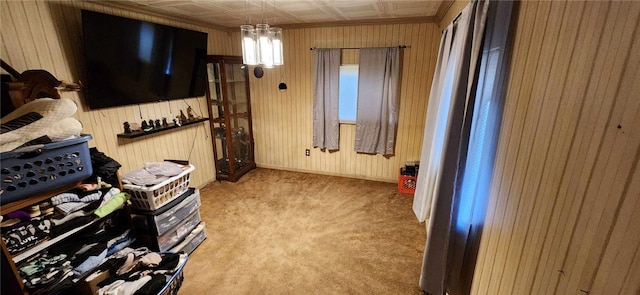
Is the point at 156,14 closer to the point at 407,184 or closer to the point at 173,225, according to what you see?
the point at 173,225

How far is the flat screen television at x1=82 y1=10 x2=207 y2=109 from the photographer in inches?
89.3

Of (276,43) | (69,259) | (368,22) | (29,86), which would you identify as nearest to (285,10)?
(276,43)

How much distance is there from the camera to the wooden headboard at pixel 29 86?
64.4 inches

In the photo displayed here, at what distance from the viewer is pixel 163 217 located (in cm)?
222

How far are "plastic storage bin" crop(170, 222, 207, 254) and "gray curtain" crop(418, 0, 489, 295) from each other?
6.67ft

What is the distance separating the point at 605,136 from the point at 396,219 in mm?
2625

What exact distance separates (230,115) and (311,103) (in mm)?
1242

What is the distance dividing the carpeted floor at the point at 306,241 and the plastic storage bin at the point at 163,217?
391 millimetres

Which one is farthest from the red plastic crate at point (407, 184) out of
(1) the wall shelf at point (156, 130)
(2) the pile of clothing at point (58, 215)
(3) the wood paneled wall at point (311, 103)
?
(2) the pile of clothing at point (58, 215)

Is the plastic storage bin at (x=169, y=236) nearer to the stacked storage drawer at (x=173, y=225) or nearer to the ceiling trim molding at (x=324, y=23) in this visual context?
the stacked storage drawer at (x=173, y=225)

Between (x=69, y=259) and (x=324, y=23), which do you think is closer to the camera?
(x=69, y=259)

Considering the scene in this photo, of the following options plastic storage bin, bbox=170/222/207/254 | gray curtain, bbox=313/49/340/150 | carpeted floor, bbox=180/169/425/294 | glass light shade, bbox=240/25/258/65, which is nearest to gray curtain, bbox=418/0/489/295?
carpeted floor, bbox=180/169/425/294

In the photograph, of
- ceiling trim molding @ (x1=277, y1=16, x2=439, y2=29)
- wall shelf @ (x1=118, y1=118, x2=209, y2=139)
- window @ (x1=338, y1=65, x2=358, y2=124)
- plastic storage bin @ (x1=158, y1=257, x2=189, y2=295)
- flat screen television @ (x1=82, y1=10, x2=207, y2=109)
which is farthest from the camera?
window @ (x1=338, y1=65, x2=358, y2=124)

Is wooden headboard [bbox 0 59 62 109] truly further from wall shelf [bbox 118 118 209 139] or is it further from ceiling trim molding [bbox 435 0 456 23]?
ceiling trim molding [bbox 435 0 456 23]
